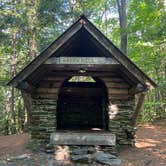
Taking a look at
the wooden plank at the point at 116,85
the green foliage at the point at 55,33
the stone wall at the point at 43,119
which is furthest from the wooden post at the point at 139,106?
the green foliage at the point at 55,33

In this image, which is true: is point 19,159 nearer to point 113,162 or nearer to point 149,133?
point 113,162

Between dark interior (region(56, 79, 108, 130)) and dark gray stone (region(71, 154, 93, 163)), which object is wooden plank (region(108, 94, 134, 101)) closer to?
dark gray stone (region(71, 154, 93, 163))

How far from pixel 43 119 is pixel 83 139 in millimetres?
1626

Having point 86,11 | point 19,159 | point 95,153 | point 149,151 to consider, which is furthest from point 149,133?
point 86,11

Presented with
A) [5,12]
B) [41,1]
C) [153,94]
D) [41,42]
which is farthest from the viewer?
[153,94]

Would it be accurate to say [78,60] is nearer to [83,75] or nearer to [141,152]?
[83,75]

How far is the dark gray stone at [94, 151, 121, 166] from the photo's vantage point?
23.6 feet

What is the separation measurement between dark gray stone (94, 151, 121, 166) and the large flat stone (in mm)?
464

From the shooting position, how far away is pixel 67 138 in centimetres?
831

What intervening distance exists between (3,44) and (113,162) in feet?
38.3

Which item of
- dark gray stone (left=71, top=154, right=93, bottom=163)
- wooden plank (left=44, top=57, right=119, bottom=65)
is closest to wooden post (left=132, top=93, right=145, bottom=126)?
wooden plank (left=44, top=57, right=119, bottom=65)

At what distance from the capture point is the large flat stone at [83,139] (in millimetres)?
8227

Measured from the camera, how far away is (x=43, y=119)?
29.4ft

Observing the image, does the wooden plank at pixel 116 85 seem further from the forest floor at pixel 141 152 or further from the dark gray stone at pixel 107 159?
the dark gray stone at pixel 107 159
